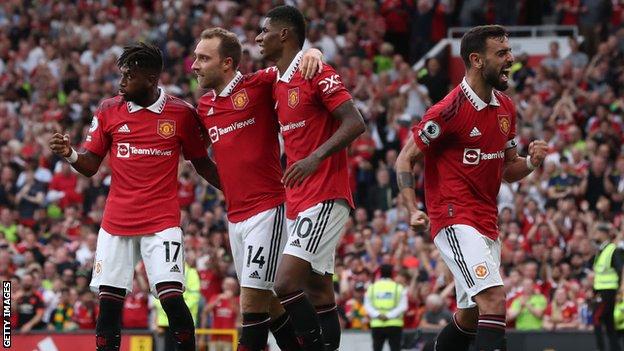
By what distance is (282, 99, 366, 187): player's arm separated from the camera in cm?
1017

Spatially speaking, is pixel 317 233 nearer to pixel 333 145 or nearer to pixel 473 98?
pixel 333 145

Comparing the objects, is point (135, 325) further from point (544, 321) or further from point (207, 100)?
point (207, 100)

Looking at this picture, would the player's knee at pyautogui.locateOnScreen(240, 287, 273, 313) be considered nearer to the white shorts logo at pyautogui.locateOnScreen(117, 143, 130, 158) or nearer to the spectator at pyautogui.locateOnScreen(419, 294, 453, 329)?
the white shorts logo at pyautogui.locateOnScreen(117, 143, 130, 158)

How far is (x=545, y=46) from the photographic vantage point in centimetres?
2791

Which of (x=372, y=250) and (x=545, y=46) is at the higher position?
(x=545, y=46)

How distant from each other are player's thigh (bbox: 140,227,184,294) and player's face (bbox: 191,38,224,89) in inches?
47.5

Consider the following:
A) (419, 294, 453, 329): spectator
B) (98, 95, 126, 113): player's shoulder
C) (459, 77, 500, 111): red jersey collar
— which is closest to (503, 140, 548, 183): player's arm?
(459, 77, 500, 111): red jersey collar

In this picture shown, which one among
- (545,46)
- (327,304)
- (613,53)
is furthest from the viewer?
(545,46)

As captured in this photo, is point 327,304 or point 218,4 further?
point 218,4

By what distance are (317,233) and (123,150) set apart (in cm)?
189

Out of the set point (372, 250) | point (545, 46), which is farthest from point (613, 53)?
point (372, 250)

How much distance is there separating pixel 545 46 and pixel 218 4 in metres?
6.53

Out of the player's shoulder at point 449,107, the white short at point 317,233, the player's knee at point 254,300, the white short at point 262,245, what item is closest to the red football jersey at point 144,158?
the white short at point 262,245

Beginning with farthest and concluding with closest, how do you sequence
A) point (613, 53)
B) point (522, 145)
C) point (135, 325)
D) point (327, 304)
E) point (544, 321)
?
point (613, 53) → point (522, 145) → point (135, 325) → point (544, 321) → point (327, 304)
